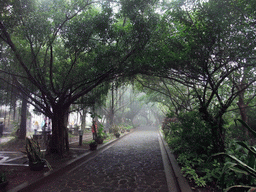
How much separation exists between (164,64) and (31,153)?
5.93 meters

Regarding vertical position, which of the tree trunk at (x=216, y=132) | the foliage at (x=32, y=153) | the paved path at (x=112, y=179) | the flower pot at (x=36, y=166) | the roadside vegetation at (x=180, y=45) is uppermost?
the roadside vegetation at (x=180, y=45)

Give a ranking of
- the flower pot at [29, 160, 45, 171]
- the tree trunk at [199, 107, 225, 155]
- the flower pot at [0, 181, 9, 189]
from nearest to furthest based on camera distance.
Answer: the flower pot at [0, 181, 9, 189], the tree trunk at [199, 107, 225, 155], the flower pot at [29, 160, 45, 171]

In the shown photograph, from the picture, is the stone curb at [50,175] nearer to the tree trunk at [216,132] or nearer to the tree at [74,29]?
the tree at [74,29]

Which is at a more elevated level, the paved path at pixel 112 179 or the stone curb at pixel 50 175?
the stone curb at pixel 50 175

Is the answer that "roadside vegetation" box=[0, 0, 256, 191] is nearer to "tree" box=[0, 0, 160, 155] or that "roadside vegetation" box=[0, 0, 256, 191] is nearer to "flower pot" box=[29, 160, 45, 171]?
"tree" box=[0, 0, 160, 155]

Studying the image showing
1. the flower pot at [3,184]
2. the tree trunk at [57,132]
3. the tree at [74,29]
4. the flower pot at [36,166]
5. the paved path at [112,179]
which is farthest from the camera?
the tree trunk at [57,132]

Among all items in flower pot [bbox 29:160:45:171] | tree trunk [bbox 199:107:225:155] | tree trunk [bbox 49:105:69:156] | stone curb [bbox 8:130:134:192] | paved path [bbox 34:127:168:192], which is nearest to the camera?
stone curb [bbox 8:130:134:192]

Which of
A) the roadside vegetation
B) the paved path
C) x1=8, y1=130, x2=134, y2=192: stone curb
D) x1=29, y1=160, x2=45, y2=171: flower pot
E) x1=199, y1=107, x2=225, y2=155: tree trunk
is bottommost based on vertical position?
the paved path

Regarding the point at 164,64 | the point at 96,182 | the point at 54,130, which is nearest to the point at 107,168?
the point at 96,182

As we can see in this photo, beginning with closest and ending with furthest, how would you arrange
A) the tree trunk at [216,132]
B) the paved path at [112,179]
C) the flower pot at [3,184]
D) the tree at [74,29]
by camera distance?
the flower pot at [3,184], the paved path at [112,179], the tree trunk at [216,132], the tree at [74,29]

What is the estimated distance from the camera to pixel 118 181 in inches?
206

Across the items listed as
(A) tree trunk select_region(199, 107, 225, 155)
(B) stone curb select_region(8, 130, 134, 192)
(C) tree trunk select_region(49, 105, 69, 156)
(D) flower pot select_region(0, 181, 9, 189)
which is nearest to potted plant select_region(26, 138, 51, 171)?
(B) stone curb select_region(8, 130, 134, 192)

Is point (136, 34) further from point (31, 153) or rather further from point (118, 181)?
point (31, 153)

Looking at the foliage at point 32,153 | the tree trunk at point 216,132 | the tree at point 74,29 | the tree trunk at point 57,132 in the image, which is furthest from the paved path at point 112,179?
the tree at point 74,29
